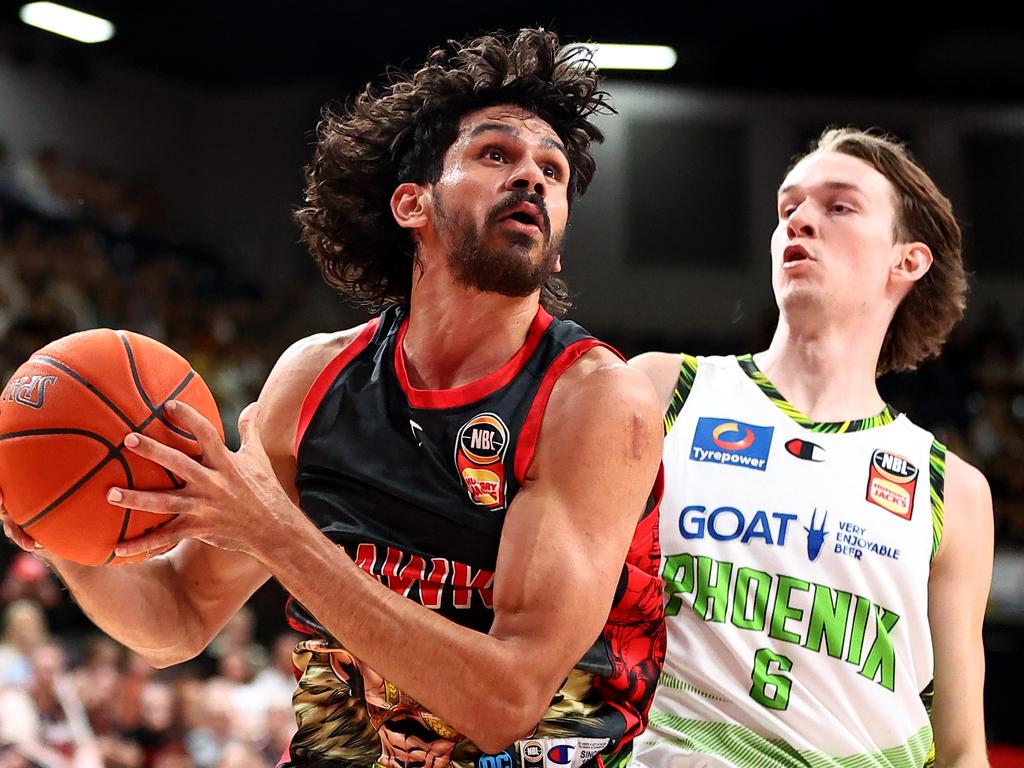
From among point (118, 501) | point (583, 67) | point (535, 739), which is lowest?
point (535, 739)

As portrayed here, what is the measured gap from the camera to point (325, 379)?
9.23ft

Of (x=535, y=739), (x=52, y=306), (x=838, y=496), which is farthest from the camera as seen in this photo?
(x=52, y=306)

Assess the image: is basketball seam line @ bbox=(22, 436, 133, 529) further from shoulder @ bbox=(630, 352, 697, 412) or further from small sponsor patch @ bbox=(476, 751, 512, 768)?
shoulder @ bbox=(630, 352, 697, 412)

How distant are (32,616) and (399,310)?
5418 mm

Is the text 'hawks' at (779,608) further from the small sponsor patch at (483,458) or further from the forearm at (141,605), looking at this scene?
the forearm at (141,605)

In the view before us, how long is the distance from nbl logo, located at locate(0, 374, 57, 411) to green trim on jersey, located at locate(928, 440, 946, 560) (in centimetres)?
221

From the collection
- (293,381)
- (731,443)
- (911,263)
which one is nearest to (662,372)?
(731,443)

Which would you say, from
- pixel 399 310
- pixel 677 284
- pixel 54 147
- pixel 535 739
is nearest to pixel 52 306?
pixel 54 147

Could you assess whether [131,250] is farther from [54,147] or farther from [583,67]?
[583,67]

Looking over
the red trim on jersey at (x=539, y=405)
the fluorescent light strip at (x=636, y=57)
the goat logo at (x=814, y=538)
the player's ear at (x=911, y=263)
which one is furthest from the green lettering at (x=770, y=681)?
the fluorescent light strip at (x=636, y=57)

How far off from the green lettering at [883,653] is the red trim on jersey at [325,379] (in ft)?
4.71

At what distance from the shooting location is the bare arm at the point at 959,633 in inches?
128

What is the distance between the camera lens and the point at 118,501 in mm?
2043

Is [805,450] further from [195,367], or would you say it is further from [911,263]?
[195,367]
